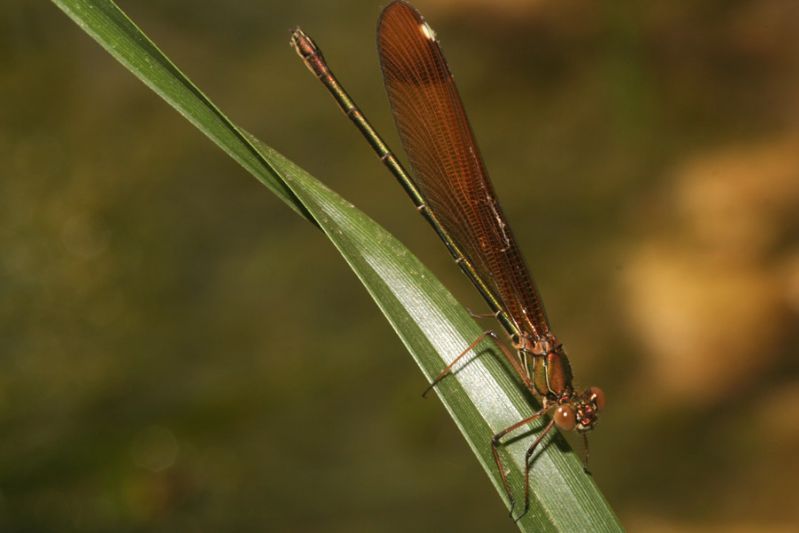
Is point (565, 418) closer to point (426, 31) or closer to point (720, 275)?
point (426, 31)

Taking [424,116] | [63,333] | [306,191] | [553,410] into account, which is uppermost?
[63,333]

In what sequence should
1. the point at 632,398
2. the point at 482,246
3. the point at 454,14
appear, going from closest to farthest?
the point at 482,246, the point at 632,398, the point at 454,14

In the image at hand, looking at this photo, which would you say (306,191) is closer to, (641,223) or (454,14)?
(641,223)

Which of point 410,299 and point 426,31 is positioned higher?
point 426,31

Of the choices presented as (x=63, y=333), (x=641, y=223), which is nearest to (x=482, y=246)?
(x=641, y=223)

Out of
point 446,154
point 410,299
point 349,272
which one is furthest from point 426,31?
point 349,272

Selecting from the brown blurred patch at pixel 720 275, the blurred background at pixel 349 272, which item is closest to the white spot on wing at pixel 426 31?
the blurred background at pixel 349 272
